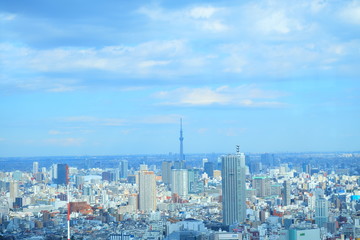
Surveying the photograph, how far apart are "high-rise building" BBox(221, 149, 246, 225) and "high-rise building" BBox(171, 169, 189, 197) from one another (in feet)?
9.14

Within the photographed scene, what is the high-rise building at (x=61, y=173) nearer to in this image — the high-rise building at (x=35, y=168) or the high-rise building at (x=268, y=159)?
the high-rise building at (x=35, y=168)

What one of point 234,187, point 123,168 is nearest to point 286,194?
point 234,187

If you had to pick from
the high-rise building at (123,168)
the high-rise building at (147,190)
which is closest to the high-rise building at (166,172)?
the high-rise building at (147,190)

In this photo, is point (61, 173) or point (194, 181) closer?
point (61, 173)

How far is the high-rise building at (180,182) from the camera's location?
1913 cm

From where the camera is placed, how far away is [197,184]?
19469 mm

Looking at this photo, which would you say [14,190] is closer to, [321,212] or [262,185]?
[262,185]

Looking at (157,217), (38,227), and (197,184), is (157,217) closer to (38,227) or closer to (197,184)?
(38,227)

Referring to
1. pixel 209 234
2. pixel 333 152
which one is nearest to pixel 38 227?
pixel 209 234

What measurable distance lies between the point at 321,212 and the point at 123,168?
6968mm

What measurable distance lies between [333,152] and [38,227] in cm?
524

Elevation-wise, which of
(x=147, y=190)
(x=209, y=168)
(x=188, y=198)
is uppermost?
(x=209, y=168)

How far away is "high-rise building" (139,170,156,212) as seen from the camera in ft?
53.1

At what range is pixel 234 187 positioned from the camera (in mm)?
16219
